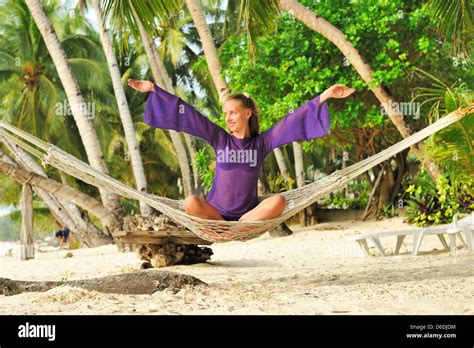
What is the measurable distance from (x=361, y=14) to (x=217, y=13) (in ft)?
33.3

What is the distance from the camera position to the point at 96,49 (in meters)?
16.8

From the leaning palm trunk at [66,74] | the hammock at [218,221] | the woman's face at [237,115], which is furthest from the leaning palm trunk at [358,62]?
the woman's face at [237,115]

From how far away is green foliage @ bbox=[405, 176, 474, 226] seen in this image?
319 inches

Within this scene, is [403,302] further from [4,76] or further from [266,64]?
[4,76]

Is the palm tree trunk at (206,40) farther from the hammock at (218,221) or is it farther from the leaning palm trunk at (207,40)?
the hammock at (218,221)

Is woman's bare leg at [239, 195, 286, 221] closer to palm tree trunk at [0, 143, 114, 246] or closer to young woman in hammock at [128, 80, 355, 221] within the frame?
young woman in hammock at [128, 80, 355, 221]

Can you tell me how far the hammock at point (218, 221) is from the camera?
3840 millimetres

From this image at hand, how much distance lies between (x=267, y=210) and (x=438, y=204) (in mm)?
5593

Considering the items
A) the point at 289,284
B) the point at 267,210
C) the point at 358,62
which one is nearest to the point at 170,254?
the point at 289,284

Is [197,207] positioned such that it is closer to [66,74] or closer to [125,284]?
[125,284]

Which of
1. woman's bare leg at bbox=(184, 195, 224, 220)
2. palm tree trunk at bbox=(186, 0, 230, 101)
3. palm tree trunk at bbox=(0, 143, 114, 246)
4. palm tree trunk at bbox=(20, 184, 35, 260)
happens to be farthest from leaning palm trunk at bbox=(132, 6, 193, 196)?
woman's bare leg at bbox=(184, 195, 224, 220)

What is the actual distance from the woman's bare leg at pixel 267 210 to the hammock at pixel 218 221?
0.04 m

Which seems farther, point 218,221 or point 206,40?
point 206,40

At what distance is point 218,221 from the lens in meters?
3.78
